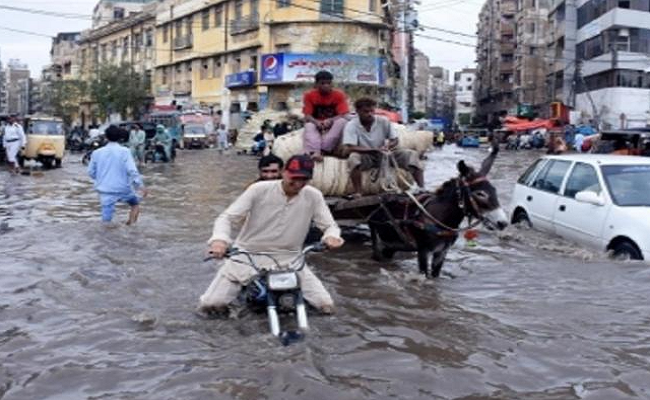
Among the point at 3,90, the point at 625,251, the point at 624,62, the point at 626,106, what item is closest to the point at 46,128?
the point at 625,251

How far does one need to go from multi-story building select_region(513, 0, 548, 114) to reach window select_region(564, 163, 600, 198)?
72.7 meters

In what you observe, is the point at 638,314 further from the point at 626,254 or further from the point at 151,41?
the point at 151,41

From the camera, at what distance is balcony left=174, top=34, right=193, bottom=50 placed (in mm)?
65144

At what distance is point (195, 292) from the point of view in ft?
27.9

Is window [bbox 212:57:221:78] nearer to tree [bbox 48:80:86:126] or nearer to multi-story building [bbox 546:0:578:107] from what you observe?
tree [bbox 48:80:86:126]

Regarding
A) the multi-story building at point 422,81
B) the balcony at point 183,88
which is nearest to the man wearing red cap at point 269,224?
the balcony at point 183,88

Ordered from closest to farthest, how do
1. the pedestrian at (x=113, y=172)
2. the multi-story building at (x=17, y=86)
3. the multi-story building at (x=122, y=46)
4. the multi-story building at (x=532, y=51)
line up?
the pedestrian at (x=113, y=172) < the multi-story building at (x=122, y=46) < the multi-story building at (x=532, y=51) < the multi-story building at (x=17, y=86)

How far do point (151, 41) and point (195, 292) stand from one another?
6853cm

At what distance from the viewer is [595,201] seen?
10242 millimetres

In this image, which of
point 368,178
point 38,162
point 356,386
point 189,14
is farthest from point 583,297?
point 189,14

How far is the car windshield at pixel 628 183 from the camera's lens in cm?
1016

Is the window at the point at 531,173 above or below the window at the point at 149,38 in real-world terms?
below

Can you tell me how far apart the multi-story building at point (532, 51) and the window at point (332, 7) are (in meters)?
36.1

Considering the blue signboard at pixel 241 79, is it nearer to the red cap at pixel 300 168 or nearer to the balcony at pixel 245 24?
the balcony at pixel 245 24
